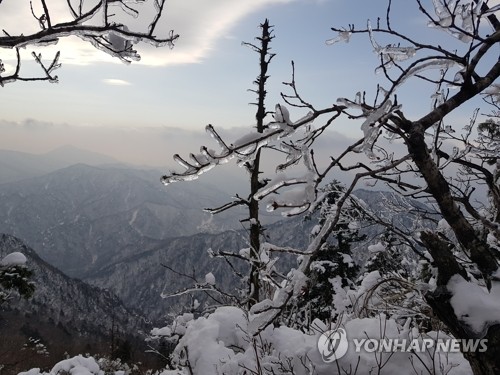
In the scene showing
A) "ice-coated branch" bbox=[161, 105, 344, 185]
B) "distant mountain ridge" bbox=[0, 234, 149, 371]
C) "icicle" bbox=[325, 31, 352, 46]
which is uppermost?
"icicle" bbox=[325, 31, 352, 46]

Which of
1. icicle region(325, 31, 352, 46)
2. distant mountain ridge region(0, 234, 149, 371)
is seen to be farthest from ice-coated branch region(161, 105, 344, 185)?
distant mountain ridge region(0, 234, 149, 371)

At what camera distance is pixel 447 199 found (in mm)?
2309

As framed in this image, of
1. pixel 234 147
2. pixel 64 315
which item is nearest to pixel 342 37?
pixel 234 147

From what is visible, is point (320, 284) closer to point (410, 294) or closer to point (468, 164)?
point (410, 294)

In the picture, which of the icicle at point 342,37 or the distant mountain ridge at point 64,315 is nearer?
the icicle at point 342,37

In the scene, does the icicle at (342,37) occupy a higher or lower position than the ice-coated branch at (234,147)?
higher

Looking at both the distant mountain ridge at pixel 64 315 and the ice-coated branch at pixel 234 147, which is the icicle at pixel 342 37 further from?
the distant mountain ridge at pixel 64 315

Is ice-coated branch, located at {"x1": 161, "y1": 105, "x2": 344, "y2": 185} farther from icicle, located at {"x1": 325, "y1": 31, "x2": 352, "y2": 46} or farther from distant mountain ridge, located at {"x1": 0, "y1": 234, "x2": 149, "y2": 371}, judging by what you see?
distant mountain ridge, located at {"x1": 0, "y1": 234, "x2": 149, "y2": 371}

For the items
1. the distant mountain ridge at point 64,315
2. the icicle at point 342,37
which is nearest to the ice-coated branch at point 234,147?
the icicle at point 342,37

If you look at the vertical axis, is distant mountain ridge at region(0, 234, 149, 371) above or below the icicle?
below

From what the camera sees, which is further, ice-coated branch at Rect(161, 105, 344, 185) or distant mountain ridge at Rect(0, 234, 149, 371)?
distant mountain ridge at Rect(0, 234, 149, 371)

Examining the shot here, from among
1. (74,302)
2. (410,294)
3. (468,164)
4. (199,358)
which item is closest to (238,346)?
(199,358)

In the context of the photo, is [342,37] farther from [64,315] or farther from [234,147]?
[64,315]

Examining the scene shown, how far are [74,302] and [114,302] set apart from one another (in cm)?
1563
